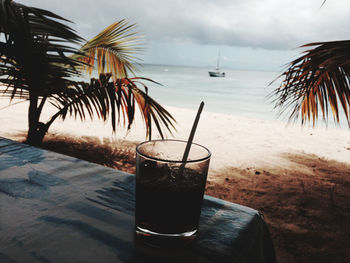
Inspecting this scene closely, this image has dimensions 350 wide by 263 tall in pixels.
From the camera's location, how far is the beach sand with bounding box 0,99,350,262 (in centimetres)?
162

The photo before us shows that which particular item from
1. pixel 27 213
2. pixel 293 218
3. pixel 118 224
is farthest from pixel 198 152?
pixel 293 218

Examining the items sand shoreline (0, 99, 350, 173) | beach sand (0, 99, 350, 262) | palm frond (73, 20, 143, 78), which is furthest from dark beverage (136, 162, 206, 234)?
sand shoreline (0, 99, 350, 173)

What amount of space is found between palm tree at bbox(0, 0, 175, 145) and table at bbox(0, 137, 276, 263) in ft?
1.92

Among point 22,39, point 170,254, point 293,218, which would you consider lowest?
point 293,218

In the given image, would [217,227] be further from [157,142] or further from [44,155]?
[44,155]

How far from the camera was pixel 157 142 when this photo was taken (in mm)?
481

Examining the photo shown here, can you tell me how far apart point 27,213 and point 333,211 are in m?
2.09

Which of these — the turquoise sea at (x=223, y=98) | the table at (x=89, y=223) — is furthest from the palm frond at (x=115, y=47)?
the table at (x=89, y=223)

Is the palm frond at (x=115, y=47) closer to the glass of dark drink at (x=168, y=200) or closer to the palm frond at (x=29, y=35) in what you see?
the palm frond at (x=29, y=35)

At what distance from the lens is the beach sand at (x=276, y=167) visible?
1.62 meters

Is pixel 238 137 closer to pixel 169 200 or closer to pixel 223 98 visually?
pixel 169 200

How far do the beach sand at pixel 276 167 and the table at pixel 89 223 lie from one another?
1.16m

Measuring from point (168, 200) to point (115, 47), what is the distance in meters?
2.45

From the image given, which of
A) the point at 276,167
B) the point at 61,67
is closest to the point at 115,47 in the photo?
the point at 61,67
